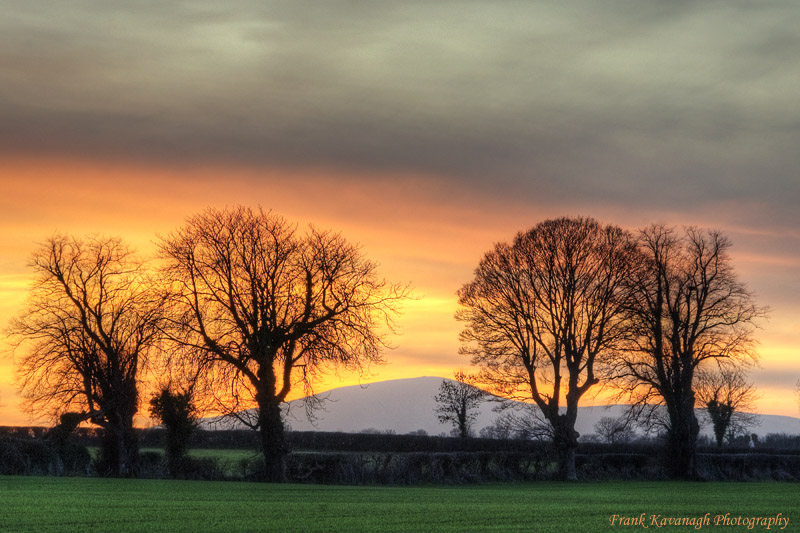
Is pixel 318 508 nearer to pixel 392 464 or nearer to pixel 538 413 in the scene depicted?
pixel 392 464

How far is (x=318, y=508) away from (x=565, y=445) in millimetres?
27760

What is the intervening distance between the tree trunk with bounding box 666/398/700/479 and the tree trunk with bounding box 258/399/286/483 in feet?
77.6

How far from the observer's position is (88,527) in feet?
61.7

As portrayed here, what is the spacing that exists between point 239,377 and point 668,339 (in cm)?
2569

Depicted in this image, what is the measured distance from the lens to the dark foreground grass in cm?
1967

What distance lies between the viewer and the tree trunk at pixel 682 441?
52344 millimetres

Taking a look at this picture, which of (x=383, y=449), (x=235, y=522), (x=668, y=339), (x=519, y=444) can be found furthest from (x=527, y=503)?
(x=383, y=449)

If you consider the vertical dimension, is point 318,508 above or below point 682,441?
below

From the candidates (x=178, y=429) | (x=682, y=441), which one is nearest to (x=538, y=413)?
(x=682, y=441)

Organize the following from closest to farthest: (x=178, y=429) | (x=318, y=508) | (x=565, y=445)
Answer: (x=318, y=508)
(x=178, y=429)
(x=565, y=445)

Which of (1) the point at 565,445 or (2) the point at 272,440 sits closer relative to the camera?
(2) the point at 272,440

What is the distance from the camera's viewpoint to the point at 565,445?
49.9 meters

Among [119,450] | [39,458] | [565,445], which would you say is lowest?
[39,458]

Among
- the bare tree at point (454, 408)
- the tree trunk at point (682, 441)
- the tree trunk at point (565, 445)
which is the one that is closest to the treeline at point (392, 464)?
the tree trunk at point (565, 445)
